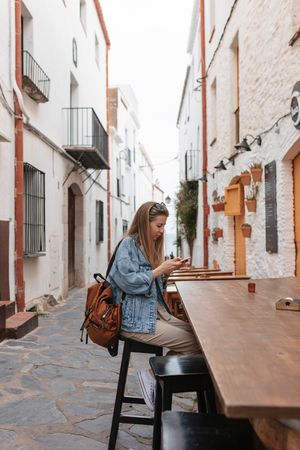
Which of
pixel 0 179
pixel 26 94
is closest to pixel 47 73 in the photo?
pixel 26 94

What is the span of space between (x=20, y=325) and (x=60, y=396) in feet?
7.35

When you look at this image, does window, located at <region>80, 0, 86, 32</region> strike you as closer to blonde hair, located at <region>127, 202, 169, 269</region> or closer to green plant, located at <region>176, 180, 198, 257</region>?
green plant, located at <region>176, 180, 198, 257</region>

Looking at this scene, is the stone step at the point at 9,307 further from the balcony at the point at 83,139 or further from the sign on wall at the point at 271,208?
the balcony at the point at 83,139

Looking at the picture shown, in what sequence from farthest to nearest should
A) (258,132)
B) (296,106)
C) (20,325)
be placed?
1. (258,132)
2. (20,325)
3. (296,106)

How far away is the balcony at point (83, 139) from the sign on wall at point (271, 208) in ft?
17.0

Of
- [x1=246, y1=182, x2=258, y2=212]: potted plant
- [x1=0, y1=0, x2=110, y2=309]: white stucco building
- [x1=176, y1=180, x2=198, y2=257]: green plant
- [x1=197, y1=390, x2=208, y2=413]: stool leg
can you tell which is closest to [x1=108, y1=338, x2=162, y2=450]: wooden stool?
[x1=197, y1=390, x2=208, y2=413]: stool leg

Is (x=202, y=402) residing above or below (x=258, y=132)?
below

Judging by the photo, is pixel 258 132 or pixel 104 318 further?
pixel 258 132

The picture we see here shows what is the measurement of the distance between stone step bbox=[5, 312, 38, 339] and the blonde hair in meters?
3.51

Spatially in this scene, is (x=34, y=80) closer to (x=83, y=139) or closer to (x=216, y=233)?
(x=83, y=139)

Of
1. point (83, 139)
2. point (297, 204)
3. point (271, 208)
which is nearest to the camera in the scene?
point (297, 204)

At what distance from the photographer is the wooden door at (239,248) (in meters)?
8.27

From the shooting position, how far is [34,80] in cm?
812

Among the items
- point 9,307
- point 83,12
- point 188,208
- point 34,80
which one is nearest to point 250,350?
point 9,307
